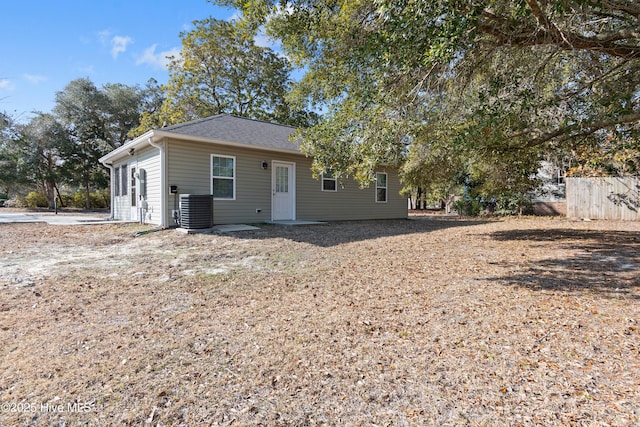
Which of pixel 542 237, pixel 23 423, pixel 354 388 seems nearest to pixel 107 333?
pixel 23 423

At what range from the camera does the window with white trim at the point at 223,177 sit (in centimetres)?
920

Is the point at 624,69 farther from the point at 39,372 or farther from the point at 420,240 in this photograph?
the point at 39,372

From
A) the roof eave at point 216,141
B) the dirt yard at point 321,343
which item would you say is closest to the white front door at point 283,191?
the roof eave at point 216,141

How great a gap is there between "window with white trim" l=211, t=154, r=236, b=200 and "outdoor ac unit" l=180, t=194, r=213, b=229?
1.26m

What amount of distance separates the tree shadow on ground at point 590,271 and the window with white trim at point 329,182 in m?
6.85

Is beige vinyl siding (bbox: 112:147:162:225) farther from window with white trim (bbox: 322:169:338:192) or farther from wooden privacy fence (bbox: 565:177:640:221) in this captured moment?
wooden privacy fence (bbox: 565:177:640:221)

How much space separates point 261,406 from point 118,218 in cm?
1289

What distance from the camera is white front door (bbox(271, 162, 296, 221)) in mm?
10438

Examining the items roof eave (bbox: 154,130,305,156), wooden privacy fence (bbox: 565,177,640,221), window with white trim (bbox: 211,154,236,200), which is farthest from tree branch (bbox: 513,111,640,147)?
wooden privacy fence (bbox: 565,177,640,221)

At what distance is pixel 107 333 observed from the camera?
8.39 ft

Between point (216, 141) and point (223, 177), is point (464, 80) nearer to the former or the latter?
point (216, 141)

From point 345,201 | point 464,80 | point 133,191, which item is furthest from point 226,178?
point 464,80

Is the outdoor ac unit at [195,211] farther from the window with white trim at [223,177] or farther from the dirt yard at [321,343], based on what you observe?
the dirt yard at [321,343]

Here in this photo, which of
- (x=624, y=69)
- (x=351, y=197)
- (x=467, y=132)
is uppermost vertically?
(x=624, y=69)
